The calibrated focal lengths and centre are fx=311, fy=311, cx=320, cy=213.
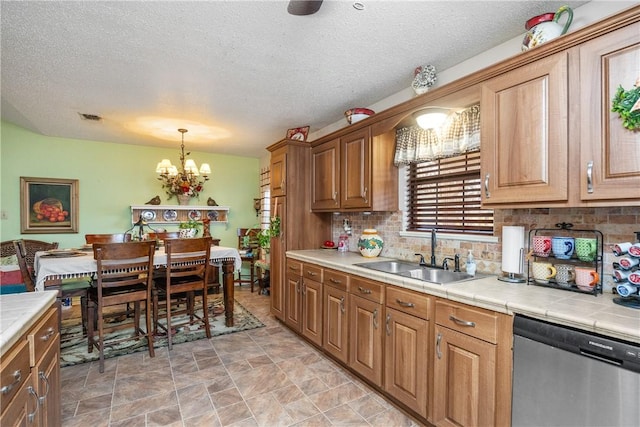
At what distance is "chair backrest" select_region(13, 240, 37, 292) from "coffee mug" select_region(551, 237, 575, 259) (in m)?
3.89

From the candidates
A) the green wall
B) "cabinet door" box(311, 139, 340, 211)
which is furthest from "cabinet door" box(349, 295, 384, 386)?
the green wall

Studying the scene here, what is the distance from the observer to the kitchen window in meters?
2.37

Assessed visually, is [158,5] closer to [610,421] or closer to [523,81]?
[523,81]

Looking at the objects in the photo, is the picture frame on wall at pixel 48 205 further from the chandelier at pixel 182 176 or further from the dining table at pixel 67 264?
the dining table at pixel 67 264

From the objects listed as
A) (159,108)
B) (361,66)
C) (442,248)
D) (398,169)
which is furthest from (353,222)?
(159,108)

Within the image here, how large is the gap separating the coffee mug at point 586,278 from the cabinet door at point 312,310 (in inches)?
74.4

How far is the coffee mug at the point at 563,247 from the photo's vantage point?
67.3 inches

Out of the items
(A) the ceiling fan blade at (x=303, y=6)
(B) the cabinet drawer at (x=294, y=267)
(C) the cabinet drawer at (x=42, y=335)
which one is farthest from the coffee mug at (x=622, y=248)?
(C) the cabinet drawer at (x=42, y=335)

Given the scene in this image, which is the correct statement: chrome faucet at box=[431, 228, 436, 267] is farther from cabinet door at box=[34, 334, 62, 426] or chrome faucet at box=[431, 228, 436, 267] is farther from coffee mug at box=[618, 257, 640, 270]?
cabinet door at box=[34, 334, 62, 426]

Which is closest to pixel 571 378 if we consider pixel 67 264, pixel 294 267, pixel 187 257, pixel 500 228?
pixel 500 228

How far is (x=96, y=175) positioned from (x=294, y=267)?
12.8ft

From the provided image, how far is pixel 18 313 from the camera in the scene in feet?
4.11

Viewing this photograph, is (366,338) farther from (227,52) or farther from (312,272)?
(227,52)

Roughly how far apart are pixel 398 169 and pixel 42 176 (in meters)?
5.20
